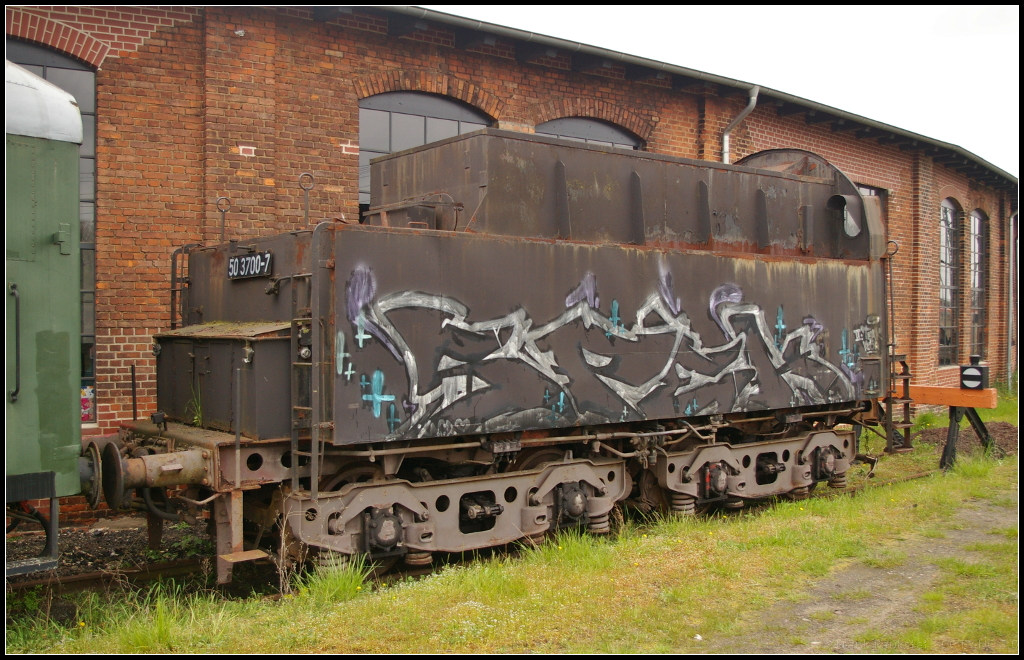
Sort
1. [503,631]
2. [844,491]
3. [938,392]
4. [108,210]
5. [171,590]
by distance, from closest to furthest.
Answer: [503,631] < [171,590] < [108,210] < [844,491] < [938,392]

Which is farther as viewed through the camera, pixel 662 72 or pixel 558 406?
pixel 662 72

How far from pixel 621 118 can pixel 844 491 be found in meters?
6.35

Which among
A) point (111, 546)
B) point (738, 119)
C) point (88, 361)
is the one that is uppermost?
point (738, 119)

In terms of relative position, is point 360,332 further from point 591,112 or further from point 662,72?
point 662,72

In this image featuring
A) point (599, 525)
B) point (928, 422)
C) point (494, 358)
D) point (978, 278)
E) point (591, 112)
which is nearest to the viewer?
point (494, 358)

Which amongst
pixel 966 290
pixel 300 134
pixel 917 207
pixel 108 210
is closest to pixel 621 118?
pixel 300 134

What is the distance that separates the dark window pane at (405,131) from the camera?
35.6 feet

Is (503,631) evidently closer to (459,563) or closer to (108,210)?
(459,563)

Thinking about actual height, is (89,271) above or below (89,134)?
below

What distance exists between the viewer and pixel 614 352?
289 inches

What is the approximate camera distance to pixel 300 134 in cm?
991

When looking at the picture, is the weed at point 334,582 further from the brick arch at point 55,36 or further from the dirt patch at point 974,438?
the dirt patch at point 974,438

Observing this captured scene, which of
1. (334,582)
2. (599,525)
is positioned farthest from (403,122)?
(334,582)

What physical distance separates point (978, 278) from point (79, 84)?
21459 millimetres
